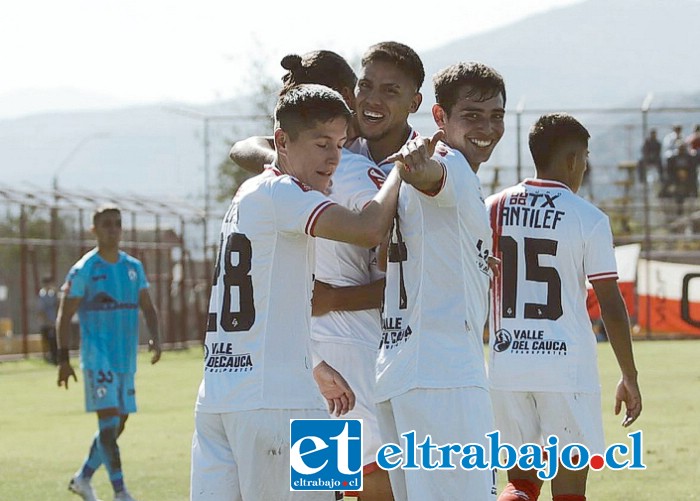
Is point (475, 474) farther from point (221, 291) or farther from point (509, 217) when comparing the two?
point (509, 217)

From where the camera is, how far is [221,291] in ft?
17.7

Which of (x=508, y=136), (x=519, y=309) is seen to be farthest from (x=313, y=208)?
(x=508, y=136)

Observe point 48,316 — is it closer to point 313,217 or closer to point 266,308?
point 266,308

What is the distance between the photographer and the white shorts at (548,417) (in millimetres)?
7199

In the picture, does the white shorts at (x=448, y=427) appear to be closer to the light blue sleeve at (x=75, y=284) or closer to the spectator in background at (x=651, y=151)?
the light blue sleeve at (x=75, y=284)

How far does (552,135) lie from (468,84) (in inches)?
67.5

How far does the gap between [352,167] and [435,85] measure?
0.50 meters

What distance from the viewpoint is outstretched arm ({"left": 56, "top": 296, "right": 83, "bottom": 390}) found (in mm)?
11039

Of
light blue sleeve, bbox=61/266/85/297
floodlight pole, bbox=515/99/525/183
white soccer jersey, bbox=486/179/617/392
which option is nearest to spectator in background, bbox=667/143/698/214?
floodlight pole, bbox=515/99/525/183

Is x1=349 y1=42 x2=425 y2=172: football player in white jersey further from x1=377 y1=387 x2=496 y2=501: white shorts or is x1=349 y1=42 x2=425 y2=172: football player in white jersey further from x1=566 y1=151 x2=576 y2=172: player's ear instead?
x1=566 y1=151 x2=576 y2=172: player's ear

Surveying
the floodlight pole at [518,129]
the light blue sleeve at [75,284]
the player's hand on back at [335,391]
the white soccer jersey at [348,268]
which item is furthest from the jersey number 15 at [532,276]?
the floodlight pole at [518,129]

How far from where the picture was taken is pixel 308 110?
5.33 meters

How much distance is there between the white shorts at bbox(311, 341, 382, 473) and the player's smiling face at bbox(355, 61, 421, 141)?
38.5 inches

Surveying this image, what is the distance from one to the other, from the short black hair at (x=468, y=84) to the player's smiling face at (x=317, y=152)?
685 millimetres
